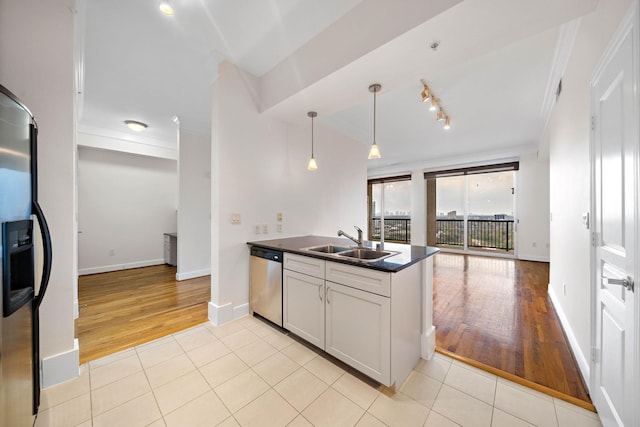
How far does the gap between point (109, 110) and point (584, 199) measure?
586 cm

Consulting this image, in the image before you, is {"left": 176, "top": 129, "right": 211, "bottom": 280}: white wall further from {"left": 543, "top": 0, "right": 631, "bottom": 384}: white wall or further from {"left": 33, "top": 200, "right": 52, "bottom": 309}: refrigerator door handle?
{"left": 543, "top": 0, "right": 631, "bottom": 384}: white wall

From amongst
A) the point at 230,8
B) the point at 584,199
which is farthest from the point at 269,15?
the point at 584,199

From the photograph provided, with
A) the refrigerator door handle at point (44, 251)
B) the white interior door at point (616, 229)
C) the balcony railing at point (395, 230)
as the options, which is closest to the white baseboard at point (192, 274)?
the refrigerator door handle at point (44, 251)

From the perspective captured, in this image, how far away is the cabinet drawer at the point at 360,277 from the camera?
1539 millimetres

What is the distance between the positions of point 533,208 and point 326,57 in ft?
20.6

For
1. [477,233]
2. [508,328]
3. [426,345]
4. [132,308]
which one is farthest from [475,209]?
[132,308]

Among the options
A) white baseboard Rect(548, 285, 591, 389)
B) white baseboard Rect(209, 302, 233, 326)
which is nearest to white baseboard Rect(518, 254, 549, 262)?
white baseboard Rect(548, 285, 591, 389)

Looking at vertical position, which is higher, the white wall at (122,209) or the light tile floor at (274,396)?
the white wall at (122,209)

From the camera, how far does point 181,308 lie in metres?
2.91

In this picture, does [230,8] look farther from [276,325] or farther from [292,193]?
[276,325]

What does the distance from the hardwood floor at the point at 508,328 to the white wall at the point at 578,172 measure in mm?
147

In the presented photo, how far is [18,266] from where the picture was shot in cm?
105

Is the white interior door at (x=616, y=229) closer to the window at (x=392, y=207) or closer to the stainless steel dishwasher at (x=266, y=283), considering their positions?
the stainless steel dishwasher at (x=266, y=283)

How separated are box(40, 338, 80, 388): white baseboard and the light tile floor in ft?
0.17
